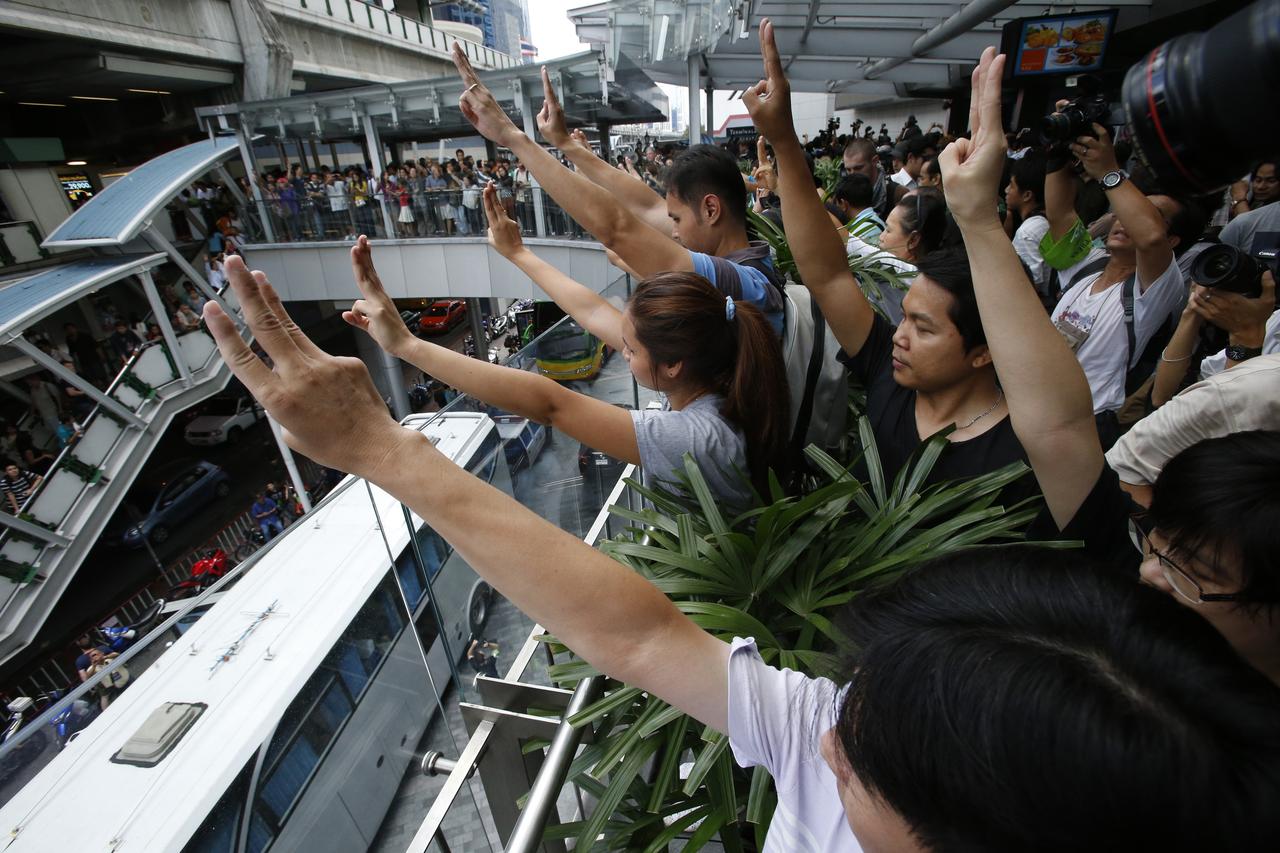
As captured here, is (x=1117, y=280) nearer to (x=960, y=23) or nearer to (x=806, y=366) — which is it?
(x=806, y=366)

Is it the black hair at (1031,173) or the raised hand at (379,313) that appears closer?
the raised hand at (379,313)

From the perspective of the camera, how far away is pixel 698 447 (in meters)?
→ 1.38

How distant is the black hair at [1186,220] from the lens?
8.09ft

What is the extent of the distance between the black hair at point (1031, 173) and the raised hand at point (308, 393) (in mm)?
4240

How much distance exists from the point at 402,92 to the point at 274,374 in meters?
14.0

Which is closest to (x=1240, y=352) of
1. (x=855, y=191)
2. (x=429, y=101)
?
(x=855, y=191)

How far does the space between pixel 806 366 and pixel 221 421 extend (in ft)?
48.9

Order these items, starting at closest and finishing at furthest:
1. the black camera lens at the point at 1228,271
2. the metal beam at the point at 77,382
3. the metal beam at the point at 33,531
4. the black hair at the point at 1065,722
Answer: the black hair at the point at 1065,722, the black camera lens at the point at 1228,271, the metal beam at the point at 33,531, the metal beam at the point at 77,382

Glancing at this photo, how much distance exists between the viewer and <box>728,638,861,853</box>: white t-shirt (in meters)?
→ 0.74

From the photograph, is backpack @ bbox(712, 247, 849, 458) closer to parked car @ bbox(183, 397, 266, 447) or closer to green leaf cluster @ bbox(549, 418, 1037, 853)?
green leaf cluster @ bbox(549, 418, 1037, 853)

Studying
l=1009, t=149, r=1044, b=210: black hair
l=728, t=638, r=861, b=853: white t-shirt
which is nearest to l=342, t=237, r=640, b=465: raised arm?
l=728, t=638, r=861, b=853: white t-shirt

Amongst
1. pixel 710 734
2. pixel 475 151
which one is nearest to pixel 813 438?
pixel 710 734

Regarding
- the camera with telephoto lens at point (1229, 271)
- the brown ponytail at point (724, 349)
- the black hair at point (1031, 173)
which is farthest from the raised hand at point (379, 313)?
the black hair at point (1031, 173)

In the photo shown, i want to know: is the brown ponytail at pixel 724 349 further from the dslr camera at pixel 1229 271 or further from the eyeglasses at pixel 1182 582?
the dslr camera at pixel 1229 271
